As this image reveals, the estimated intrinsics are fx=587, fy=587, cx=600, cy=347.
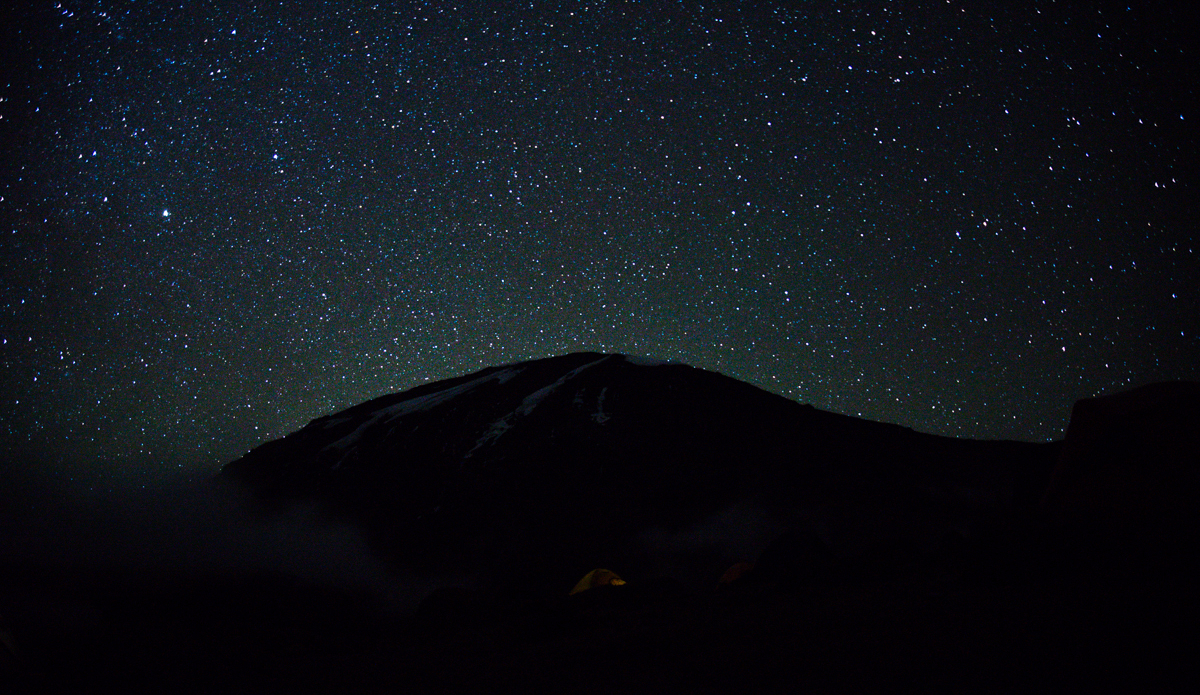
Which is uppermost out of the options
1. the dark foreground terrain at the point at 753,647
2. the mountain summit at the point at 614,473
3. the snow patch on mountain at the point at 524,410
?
the dark foreground terrain at the point at 753,647

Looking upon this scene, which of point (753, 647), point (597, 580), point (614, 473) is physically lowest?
point (614, 473)

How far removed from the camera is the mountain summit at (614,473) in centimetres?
5628

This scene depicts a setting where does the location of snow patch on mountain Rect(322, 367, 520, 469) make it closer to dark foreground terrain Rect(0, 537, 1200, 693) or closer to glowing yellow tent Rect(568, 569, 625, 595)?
glowing yellow tent Rect(568, 569, 625, 595)

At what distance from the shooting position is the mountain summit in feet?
185

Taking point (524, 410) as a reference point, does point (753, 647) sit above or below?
above

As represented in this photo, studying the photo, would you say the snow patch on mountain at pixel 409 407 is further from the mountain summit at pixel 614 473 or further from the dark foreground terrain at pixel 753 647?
the dark foreground terrain at pixel 753 647

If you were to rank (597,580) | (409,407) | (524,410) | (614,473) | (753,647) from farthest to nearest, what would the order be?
(409,407) < (524,410) < (614,473) < (597,580) < (753,647)

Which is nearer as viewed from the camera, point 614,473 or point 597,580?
point 597,580

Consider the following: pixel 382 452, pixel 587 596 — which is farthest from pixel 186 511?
pixel 587 596

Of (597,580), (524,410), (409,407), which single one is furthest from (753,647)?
(409,407)

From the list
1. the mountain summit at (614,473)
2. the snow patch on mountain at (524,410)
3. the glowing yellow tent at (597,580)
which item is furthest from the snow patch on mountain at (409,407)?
the glowing yellow tent at (597,580)

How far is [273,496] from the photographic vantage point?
78625mm

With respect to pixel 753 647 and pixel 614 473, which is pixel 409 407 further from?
pixel 753 647

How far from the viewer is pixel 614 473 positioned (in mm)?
67688
